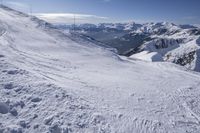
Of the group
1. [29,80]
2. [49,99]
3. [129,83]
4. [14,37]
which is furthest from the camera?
[14,37]

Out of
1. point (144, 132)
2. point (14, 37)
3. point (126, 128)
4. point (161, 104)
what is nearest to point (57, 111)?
point (126, 128)

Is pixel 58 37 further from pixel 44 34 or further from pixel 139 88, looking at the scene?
pixel 139 88

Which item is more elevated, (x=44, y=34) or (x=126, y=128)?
(x=44, y=34)

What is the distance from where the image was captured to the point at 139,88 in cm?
1566

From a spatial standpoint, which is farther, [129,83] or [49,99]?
[129,83]

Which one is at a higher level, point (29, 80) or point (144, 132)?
point (29, 80)

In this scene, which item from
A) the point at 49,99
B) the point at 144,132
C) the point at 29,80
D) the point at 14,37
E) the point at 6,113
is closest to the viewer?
the point at 6,113

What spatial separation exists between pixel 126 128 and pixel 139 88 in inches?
236

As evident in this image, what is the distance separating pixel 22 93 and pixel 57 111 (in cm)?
188

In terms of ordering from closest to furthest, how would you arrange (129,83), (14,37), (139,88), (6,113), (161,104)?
(6,113) < (161,104) < (139,88) < (129,83) < (14,37)

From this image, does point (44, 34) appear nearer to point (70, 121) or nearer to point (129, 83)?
point (129, 83)

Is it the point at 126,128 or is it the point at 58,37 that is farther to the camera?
the point at 58,37

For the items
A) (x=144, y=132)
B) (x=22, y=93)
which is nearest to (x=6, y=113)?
(x=22, y=93)

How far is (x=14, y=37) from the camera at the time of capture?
2544 centimetres
